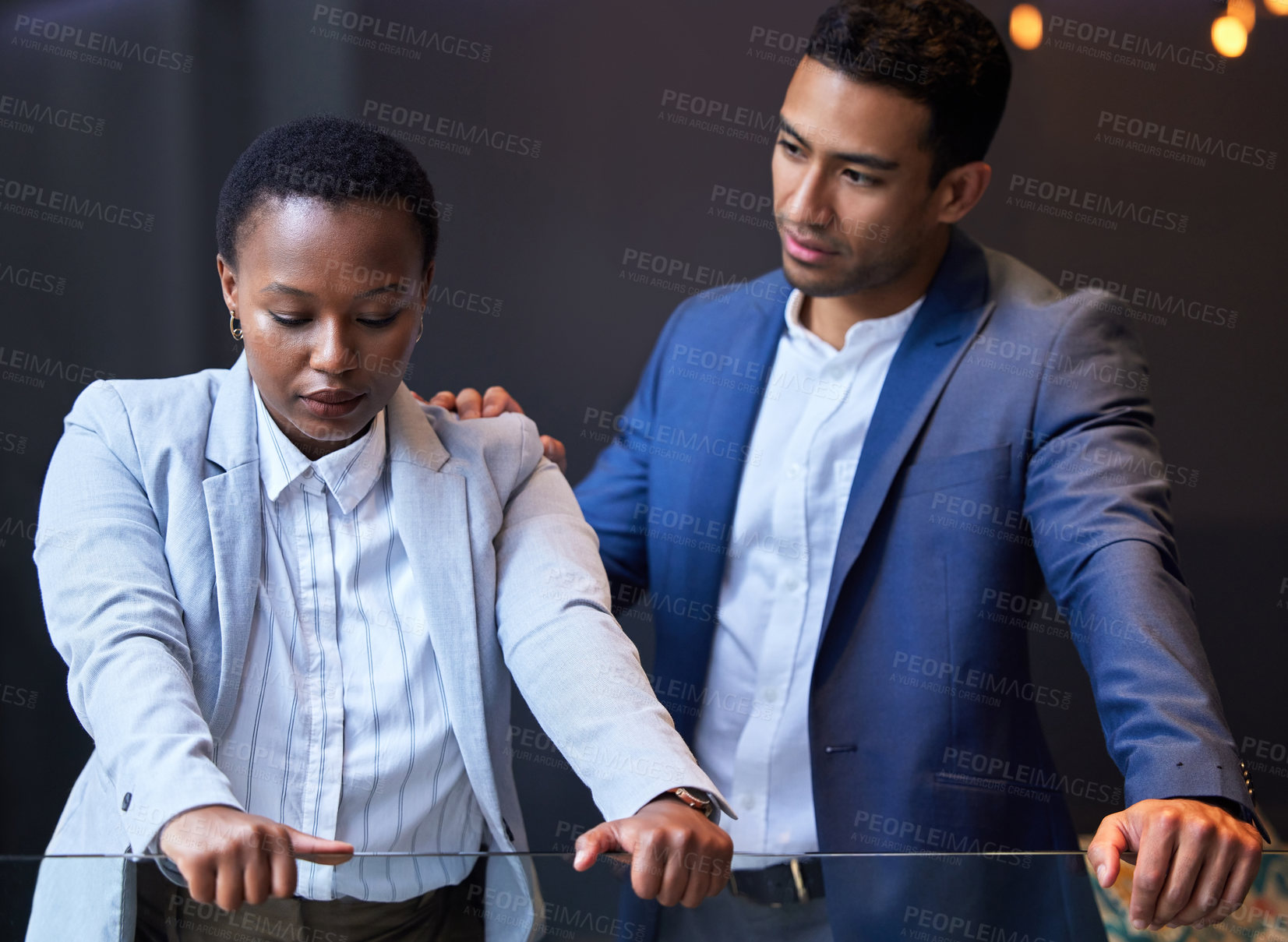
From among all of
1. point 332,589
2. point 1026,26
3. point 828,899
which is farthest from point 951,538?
point 1026,26

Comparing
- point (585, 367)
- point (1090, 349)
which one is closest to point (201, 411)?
point (1090, 349)

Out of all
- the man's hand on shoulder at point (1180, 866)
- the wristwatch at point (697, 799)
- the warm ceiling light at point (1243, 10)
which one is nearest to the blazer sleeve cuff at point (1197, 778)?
the man's hand on shoulder at point (1180, 866)

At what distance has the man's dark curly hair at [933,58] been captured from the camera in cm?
180

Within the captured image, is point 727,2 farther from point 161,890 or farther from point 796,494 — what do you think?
point 161,890

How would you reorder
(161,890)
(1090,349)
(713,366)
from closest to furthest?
(161,890), (1090,349), (713,366)

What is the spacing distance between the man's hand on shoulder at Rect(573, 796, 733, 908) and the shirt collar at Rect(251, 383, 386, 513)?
0.43m

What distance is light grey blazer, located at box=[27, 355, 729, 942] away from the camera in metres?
0.99

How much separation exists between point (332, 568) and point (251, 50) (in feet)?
5.52

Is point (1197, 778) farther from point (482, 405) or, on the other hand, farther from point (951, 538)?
point (482, 405)

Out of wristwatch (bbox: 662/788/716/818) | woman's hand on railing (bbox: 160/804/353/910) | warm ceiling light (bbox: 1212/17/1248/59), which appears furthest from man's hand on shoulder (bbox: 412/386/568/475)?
warm ceiling light (bbox: 1212/17/1248/59)

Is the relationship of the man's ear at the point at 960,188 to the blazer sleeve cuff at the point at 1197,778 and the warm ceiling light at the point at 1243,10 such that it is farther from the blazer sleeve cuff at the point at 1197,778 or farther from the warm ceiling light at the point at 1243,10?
the warm ceiling light at the point at 1243,10

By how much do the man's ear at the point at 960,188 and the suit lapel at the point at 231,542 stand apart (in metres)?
1.18

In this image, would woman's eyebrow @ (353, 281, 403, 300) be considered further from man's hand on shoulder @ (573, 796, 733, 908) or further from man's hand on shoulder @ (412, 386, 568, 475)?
man's hand on shoulder @ (573, 796, 733, 908)

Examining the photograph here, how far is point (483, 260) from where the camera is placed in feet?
8.40
